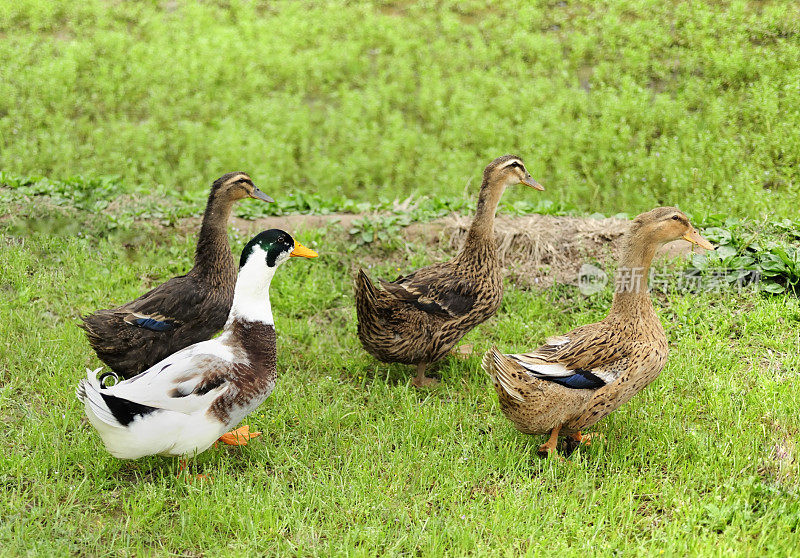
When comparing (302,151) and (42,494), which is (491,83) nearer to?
(302,151)

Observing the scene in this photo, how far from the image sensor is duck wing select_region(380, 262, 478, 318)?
506cm

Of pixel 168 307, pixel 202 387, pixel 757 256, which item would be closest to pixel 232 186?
pixel 168 307

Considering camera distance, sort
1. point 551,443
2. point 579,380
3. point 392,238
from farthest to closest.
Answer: point 392,238, point 551,443, point 579,380

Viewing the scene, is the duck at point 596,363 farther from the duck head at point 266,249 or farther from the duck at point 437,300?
the duck head at point 266,249

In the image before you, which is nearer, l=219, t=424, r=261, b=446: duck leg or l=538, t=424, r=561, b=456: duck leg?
l=538, t=424, r=561, b=456: duck leg

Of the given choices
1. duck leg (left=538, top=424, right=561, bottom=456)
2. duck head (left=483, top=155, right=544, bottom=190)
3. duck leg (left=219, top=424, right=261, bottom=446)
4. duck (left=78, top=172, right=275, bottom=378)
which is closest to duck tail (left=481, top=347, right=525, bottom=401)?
duck leg (left=538, top=424, right=561, bottom=456)

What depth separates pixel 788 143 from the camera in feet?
27.2

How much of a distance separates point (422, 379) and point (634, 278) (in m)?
1.78

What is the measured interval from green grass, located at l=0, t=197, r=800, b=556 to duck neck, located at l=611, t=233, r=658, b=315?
0.79 meters

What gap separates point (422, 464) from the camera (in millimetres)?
4223

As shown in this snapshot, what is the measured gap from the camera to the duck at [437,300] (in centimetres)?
497

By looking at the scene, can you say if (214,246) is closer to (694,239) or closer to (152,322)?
(152,322)

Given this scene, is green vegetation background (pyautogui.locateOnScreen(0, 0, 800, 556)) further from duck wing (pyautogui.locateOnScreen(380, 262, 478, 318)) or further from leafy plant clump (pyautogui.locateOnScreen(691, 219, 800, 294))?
duck wing (pyautogui.locateOnScreen(380, 262, 478, 318))

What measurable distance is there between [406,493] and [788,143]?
22.3 ft
